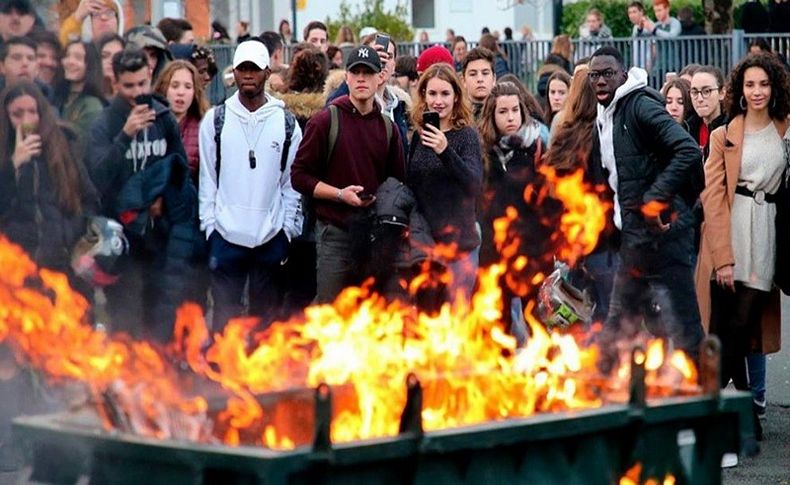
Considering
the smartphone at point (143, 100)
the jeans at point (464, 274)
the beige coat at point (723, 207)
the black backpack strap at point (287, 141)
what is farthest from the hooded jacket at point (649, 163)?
the smartphone at point (143, 100)

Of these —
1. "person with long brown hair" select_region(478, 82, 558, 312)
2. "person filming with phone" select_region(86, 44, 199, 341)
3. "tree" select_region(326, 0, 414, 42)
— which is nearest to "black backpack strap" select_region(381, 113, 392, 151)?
"person with long brown hair" select_region(478, 82, 558, 312)

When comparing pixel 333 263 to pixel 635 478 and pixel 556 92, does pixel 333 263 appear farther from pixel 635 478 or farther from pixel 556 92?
pixel 635 478

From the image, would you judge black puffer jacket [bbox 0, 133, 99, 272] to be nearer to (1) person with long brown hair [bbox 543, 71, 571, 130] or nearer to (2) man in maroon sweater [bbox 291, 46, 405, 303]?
(2) man in maroon sweater [bbox 291, 46, 405, 303]

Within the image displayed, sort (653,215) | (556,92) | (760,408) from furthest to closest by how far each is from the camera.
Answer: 1. (556,92)
2. (760,408)
3. (653,215)

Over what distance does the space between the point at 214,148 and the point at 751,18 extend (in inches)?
550

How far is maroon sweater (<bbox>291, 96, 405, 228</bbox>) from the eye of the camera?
9.96 m

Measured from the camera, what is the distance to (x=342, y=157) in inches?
393

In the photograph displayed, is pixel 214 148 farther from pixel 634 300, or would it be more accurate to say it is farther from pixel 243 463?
pixel 243 463

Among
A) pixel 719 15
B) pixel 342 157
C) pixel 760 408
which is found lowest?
pixel 760 408

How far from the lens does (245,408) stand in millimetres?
6398

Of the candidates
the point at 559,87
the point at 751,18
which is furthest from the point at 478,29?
the point at 559,87

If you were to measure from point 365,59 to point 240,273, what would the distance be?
55.1 inches

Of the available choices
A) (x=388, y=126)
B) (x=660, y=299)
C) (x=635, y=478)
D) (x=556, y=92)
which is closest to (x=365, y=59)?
(x=388, y=126)

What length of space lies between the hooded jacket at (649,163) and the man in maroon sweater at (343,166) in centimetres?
124
